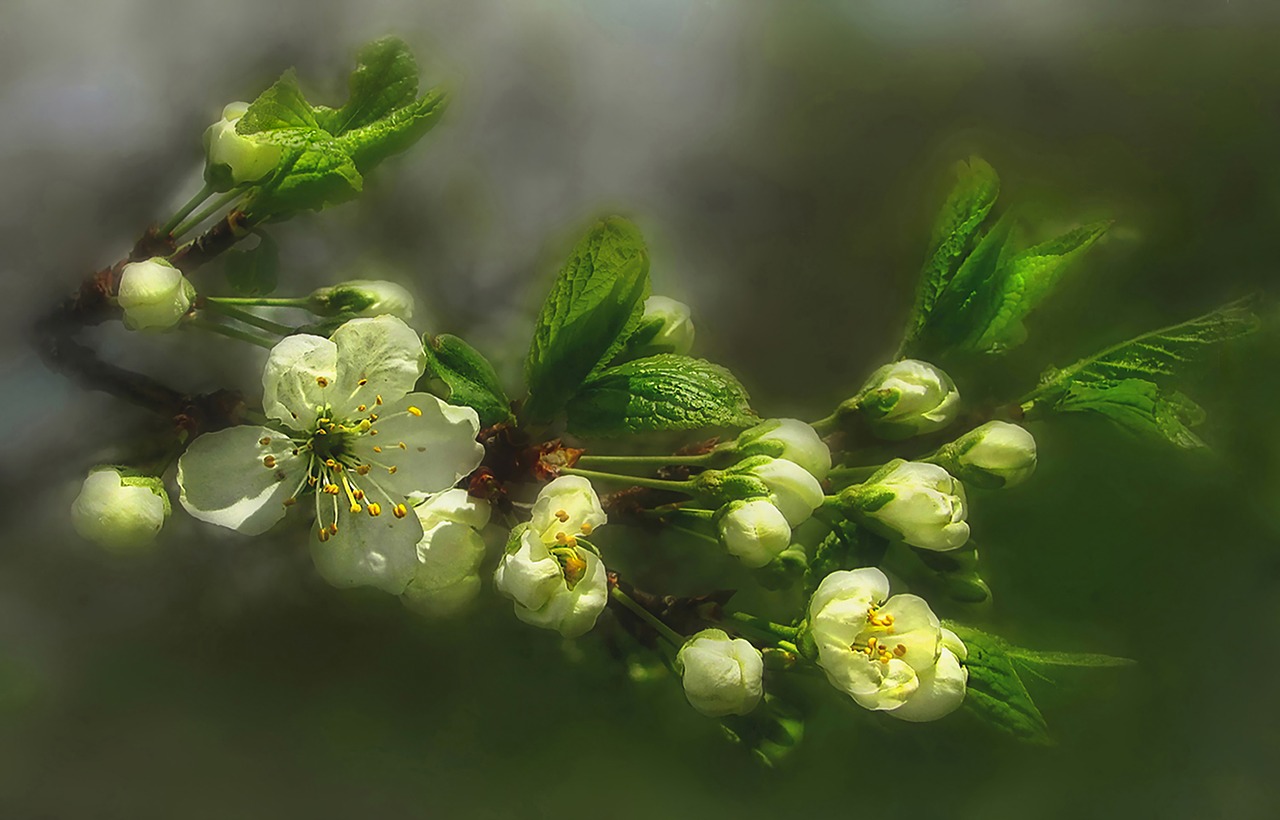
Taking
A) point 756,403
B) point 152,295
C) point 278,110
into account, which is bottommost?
point 756,403

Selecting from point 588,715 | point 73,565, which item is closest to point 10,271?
point 73,565

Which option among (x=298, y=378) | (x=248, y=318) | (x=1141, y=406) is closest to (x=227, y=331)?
(x=248, y=318)

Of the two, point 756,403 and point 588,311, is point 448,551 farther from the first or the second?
point 756,403

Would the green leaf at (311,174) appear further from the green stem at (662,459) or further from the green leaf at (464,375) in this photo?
the green stem at (662,459)

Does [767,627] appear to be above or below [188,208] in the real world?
below

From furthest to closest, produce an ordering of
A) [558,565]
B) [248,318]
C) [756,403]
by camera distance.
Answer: [756,403]
[248,318]
[558,565]

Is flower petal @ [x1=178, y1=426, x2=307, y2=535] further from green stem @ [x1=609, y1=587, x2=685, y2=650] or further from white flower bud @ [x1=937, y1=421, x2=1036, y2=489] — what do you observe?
white flower bud @ [x1=937, y1=421, x2=1036, y2=489]

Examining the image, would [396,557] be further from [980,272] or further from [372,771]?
[372,771]

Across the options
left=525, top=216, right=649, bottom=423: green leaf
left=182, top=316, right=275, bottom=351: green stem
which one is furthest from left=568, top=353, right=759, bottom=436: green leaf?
left=182, top=316, right=275, bottom=351: green stem
